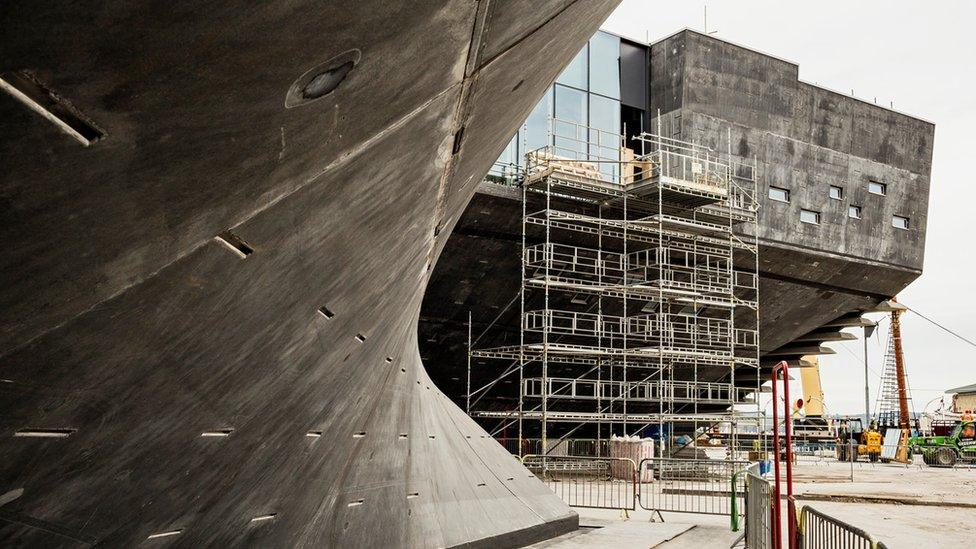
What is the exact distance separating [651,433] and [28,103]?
107 feet

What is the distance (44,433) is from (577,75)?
26.0 m

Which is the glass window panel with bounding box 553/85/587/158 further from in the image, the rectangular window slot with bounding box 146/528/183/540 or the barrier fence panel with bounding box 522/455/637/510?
the rectangular window slot with bounding box 146/528/183/540

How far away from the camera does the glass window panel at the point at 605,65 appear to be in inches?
1109

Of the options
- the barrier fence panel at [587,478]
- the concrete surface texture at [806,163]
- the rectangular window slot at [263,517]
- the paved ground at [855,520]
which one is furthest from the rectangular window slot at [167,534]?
the concrete surface texture at [806,163]

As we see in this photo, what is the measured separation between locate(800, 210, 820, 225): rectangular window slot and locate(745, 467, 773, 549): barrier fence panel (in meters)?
22.0

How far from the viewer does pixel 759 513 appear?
9.30m

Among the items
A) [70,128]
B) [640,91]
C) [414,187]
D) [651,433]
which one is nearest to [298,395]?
[414,187]

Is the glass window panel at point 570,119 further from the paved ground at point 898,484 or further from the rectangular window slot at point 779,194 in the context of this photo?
the paved ground at point 898,484

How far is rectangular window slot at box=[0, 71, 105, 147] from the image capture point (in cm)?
178

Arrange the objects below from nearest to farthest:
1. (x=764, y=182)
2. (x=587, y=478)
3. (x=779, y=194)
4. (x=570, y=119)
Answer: (x=587, y=478)
(x=570, y=119)
(x=764, y=182)
(x=779, y=194)

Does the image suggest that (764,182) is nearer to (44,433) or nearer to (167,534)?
(167,534)

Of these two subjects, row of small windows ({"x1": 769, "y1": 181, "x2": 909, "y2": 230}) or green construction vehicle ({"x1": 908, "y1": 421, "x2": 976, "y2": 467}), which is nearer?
row of small windows ({"x1": 769, "y1": 181, "x2": 909, "y2": 230})

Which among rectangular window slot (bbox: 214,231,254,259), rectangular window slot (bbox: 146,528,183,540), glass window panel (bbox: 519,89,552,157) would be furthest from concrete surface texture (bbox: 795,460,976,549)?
glass window panel (bbox: 519,89,552,157)

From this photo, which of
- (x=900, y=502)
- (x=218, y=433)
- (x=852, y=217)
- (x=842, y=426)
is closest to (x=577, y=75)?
(x=852, y=217)
